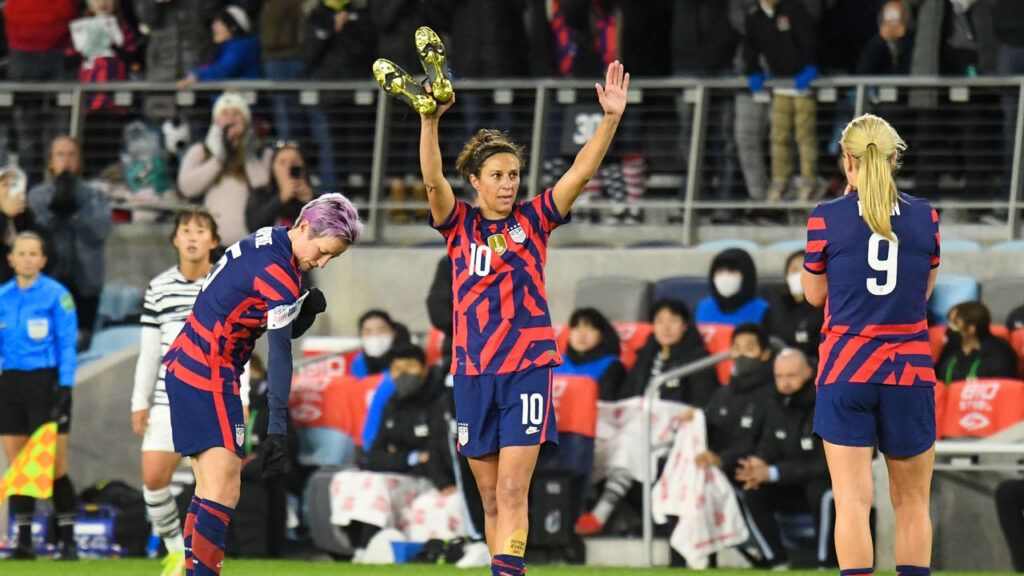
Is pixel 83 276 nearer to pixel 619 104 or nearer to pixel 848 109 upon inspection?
pixel 848 109

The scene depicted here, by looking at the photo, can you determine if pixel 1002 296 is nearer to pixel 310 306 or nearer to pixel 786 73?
pixel 786 73

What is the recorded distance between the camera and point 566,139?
51.3 ft

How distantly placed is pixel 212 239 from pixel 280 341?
2514 millimetres

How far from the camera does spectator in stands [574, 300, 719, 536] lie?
12.8 meters

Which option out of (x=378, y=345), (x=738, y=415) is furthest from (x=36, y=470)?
(x=738, y=415)

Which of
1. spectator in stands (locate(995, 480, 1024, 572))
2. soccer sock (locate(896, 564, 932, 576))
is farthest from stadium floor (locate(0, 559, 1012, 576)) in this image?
soccer sock (locate(896, 564, 932, 576))

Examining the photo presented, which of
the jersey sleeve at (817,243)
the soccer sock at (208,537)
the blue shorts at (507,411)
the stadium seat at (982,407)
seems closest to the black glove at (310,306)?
the blue shorts at (507,411)

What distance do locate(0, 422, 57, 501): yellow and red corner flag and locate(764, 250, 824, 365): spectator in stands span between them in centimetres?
475

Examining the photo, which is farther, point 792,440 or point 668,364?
point 668,364

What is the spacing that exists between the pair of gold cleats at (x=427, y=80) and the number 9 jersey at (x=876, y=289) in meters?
1.62

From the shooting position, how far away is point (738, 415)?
12.5m

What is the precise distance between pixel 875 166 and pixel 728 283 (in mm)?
6098

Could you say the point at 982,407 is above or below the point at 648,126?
below

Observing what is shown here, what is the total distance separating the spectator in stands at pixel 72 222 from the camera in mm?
15000
